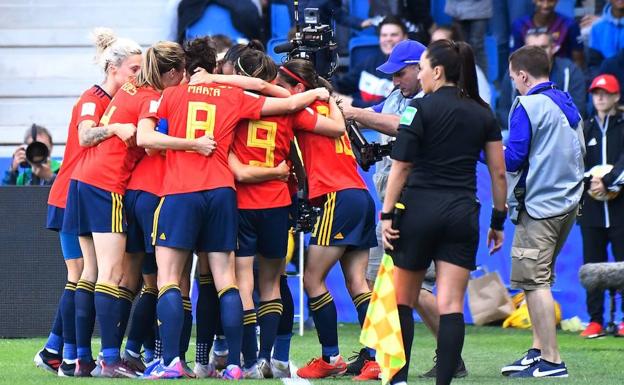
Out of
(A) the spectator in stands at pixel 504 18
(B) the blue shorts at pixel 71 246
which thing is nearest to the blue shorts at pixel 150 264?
(B) the blue shorts at pixel 71 246

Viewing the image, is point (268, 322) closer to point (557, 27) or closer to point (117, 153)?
point (117, 153)

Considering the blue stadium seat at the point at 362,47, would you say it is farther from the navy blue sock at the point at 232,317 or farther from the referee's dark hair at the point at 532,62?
the navy blue sock at the point at 232,317

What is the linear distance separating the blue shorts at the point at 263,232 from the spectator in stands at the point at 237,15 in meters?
7.52

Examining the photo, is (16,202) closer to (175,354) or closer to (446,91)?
(175,354)

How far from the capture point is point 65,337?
8305 mm

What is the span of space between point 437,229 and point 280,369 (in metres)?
2.01

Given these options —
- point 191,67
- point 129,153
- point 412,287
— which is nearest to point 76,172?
point 129,153

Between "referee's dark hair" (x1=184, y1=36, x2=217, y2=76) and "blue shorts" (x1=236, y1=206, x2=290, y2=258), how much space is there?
0.91 m

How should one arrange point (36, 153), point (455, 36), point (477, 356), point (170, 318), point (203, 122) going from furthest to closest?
point (455, 36), point (36, 153), point (477, 356), point (203, 122), point (170, 318)

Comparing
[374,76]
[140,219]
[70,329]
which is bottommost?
[70,329]

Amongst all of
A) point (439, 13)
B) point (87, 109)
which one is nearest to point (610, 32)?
point (439, 13)

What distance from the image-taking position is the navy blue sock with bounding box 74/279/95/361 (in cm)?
809

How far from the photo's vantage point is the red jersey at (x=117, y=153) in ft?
26.2

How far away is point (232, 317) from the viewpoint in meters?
7.58
